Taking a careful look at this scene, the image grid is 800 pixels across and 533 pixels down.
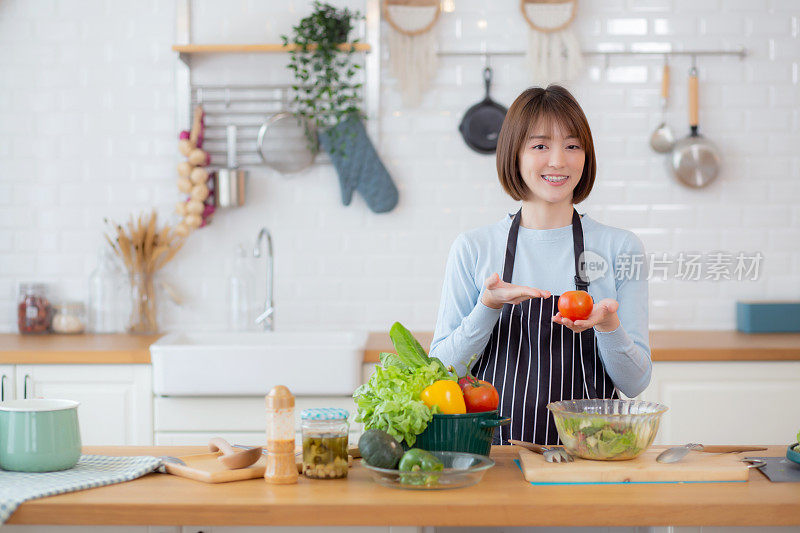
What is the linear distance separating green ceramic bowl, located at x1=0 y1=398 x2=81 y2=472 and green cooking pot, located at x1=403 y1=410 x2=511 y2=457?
2.13 ft

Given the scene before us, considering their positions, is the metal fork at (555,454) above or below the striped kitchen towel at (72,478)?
above

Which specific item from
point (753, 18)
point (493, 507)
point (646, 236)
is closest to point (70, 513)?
point (493, 507)

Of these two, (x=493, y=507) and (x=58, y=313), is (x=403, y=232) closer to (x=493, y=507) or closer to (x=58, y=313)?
(x=58, y=313)

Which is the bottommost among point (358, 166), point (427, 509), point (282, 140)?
point (427, 509)

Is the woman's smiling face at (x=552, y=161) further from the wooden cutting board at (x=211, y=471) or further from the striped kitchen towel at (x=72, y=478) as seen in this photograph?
the striped kitchen towel at (x=72, y=478)

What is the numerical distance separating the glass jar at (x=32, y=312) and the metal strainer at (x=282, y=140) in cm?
117

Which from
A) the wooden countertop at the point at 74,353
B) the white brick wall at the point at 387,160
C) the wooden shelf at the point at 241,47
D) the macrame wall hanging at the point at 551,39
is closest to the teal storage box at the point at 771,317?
the white brick wall at the point at 387,160

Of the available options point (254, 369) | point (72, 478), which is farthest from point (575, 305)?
point (254, 369)

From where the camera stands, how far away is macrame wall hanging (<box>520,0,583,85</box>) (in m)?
3.77

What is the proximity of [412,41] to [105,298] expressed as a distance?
1.77m

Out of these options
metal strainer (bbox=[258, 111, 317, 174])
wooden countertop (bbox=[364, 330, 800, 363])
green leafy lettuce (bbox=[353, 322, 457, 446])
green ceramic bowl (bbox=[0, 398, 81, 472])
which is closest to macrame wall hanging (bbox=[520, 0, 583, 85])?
metal strainer (bbox=[258, 111, 317, 174])

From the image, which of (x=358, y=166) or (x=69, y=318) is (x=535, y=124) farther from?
(x=69, y=318)

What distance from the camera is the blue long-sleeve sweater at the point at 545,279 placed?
2004mm

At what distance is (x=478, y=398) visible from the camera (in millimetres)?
1686
